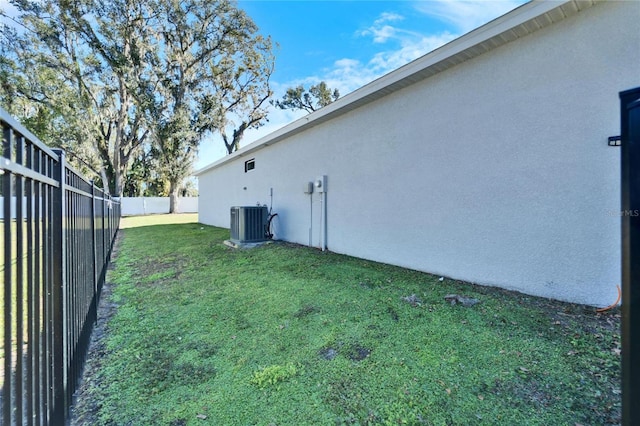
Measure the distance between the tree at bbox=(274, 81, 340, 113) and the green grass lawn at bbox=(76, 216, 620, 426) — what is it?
65.1ft

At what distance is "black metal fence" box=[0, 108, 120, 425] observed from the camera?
3.17ft

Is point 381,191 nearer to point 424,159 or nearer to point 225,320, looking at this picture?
point 424,159

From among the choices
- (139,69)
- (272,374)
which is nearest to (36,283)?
(272,374)

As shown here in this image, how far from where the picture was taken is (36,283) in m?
1.31

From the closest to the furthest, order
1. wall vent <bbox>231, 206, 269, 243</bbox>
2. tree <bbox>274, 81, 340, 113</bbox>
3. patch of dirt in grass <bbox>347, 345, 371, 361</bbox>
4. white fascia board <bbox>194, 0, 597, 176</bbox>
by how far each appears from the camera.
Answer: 1. patch of dirt in grass <bbox>347, 345, 371, 361</bbox>
2. white fascia board <bbox>194, 0, 597, 176</bbox>
3. wall vent <bbox>231, 206, 269, 243</bbox>
4. tree <bbox>274, 81, 340, 113</bbox>

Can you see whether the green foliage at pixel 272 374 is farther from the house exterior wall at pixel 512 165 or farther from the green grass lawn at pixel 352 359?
the house exterior wall at pixel 512 165

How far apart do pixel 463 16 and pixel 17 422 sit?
242 inches

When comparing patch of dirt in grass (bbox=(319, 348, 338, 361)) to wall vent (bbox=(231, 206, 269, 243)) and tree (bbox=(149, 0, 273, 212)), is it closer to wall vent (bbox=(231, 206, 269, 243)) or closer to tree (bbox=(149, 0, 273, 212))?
wall vent (bbox=(231, 206, 269, 243))

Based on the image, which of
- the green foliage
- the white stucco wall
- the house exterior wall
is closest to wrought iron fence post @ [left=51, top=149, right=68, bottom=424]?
the green foliage

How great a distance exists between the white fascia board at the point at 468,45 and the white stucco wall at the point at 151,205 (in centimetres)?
2441

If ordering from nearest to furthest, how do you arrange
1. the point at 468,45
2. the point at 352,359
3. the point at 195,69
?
the point at 352,359 < the point at 468,45 < the point at 195,69

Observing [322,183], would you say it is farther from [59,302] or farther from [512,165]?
[59,302]

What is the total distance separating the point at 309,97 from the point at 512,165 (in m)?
20.7

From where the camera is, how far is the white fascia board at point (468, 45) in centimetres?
313
